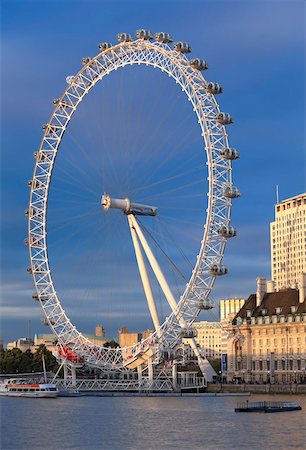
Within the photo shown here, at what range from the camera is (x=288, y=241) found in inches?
6658

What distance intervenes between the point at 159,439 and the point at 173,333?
31892mm

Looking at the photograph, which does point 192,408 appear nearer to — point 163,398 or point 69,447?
point 163,398

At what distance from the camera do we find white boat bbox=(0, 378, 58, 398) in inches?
3386

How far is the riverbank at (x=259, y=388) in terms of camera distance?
84225 mm

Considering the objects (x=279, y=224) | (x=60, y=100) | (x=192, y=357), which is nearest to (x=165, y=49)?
(x=60, y=100)

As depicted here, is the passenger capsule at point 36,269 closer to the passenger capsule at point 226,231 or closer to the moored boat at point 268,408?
the passenger capsule at point 226,231

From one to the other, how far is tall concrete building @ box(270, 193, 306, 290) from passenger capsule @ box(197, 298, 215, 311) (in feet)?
301

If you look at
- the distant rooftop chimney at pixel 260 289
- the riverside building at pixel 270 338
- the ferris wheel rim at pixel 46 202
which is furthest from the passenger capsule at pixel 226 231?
the distant rooftop chimney at pixel 260 289

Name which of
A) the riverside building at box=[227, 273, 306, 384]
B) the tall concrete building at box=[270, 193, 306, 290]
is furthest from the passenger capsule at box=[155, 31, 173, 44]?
the tall concrete building at box=[270, 193, 306, 290]

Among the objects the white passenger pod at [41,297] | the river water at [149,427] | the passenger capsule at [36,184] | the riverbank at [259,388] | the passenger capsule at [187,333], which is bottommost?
the river water at [149,427]

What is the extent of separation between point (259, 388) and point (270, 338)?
8577 millimetres

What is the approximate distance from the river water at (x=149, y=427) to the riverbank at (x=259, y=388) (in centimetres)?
1681

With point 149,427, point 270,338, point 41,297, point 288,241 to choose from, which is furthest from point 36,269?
point 288,241

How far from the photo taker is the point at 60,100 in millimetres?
76625
